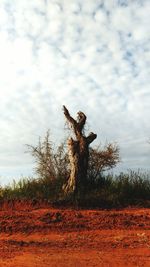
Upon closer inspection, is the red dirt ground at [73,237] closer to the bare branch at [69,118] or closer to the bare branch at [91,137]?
the bare branch at [91,137]

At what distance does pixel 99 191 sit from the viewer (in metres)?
14.4

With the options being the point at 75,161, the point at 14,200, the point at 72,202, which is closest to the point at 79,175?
the point at 75,161

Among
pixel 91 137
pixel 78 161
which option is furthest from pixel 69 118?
pixel 78 161

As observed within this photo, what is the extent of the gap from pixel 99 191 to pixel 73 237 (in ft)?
13.0

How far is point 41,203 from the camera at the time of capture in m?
13.6

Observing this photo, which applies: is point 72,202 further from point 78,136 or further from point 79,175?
point 78,136

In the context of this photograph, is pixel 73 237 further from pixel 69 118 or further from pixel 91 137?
pixel 69 118

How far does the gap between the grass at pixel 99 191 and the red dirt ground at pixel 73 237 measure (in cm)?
64

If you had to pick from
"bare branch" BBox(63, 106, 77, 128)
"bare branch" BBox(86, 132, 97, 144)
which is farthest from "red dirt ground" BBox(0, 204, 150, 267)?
"bare branch" BBox(63, 106, 77, 128)

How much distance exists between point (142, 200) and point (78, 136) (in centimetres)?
341

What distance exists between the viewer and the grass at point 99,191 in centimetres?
1361

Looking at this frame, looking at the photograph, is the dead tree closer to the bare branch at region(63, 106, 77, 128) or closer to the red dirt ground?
the bare branch at region(63, 106, 77, 128)

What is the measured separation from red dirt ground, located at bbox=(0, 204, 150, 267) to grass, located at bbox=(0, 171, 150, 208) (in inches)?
25.2

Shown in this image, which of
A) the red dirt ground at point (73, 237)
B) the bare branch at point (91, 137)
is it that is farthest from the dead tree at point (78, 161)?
the red dirt ground at point (73, 237)
